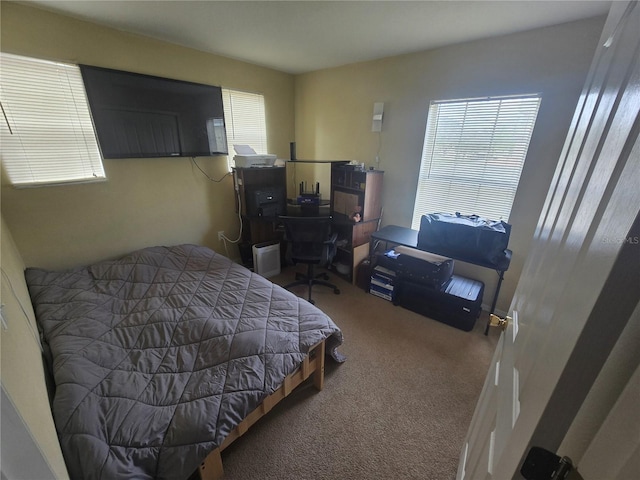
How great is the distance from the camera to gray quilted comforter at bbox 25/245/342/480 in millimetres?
1015

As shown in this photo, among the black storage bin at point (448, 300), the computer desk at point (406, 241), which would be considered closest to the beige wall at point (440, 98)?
the computer desk at point (406, 241)

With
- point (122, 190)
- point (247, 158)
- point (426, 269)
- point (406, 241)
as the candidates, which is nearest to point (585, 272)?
point (426, 269)

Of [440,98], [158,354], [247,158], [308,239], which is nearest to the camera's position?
[158,354]

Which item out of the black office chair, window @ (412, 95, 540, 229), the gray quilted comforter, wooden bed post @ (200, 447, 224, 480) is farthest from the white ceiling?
wooden bed post @ (200, 447, 224, 480)

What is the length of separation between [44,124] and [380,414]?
10.5 ft

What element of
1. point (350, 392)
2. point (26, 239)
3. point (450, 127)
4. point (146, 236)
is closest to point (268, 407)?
point (350, 392)

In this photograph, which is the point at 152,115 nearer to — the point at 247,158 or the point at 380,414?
the point at 247,158

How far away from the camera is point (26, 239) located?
80.1 inches

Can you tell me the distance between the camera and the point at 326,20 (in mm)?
1896

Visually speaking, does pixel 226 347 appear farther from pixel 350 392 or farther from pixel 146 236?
pixel 146 236

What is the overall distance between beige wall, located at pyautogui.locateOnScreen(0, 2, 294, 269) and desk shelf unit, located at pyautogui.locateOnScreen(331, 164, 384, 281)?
1.30 meters

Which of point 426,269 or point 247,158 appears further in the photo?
point 247,158

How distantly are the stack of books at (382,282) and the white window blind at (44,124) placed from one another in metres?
2.82

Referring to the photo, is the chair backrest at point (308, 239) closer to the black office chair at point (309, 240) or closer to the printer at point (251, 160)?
the black office chair at point (309, 240)
